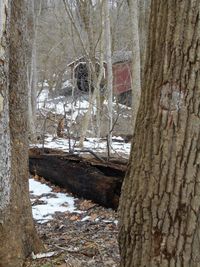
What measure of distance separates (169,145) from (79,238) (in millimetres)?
2599

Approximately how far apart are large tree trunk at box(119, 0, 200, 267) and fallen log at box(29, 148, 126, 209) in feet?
10.6

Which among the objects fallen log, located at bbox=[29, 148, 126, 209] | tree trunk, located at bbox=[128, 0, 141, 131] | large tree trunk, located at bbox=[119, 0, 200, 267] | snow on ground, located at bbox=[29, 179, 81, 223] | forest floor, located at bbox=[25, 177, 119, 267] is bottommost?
forest floor, located at bbox=[25, 177, 119, 267]

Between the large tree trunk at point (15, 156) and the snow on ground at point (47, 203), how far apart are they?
171cm

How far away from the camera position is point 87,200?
610 centimetres

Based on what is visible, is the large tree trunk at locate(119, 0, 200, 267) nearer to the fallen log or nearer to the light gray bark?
the light gray bark

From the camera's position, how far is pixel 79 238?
4527 millimetres

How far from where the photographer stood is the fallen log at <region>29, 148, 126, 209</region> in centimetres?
568

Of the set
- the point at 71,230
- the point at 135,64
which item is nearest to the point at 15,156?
the point at 71,230

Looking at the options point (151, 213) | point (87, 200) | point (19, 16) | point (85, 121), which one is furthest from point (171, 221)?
point (85, 121)

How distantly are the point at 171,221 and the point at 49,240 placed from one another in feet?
8.11

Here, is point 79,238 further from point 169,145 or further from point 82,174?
point 169,145

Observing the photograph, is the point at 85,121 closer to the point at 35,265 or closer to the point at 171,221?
the point at 35,265

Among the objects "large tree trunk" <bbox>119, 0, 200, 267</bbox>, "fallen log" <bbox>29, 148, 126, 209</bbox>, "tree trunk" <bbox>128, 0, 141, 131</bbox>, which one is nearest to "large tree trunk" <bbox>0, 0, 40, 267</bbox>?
"large tree trunk" <bbox>119, 0, 200, 267</bbox>

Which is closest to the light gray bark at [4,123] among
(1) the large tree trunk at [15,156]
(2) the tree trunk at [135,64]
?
(1) the large tree trunk at [15,156]
